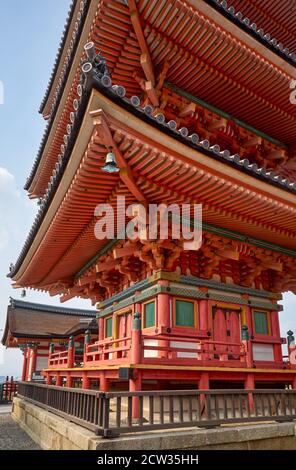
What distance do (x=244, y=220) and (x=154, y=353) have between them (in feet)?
→ 13.4

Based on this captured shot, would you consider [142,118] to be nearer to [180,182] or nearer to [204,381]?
[180,182]

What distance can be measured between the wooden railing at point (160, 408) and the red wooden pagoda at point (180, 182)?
0.77m

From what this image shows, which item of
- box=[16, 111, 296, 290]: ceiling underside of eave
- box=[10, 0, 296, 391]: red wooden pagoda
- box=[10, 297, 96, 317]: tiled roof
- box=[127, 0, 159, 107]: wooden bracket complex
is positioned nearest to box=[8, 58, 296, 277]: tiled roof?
box=[10, 0, 296, 391]: red wooden pagoda

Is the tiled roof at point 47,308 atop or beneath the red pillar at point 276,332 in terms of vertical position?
atop

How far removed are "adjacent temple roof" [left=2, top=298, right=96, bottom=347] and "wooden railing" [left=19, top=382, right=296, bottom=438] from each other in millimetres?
16363

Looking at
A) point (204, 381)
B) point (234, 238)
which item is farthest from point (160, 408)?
point (234, 238)

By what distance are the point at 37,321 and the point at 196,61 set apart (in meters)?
22.9

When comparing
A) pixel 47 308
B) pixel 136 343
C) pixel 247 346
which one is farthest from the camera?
pixel 47 308

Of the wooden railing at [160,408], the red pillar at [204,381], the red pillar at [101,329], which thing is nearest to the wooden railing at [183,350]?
the red pillar at [204,381]

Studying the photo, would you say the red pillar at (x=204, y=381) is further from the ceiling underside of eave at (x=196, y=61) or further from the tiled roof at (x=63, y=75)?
the tiled roof at (x=63, y=75)

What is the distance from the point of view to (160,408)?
6078 millimetres

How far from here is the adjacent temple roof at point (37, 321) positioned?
2514cm

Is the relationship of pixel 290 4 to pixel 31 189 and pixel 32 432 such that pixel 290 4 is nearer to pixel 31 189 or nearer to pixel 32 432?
pixel 31 189

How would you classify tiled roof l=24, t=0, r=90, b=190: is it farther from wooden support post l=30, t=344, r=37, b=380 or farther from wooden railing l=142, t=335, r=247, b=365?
wooden support post l=30, t=344, r=37, b=380
